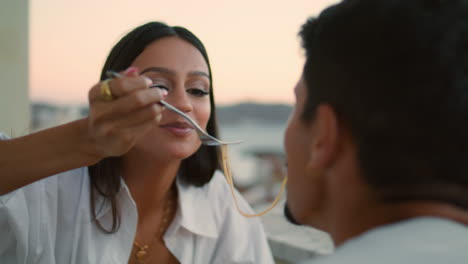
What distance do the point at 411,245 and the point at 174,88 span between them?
0.85 metres

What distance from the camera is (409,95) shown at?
22.0 inches

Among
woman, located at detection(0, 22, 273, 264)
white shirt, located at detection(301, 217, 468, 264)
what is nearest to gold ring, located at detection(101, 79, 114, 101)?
woman, located at detection(0, 22, 273, 264)

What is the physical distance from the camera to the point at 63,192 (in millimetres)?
1223

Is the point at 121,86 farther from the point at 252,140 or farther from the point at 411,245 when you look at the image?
the point at 252,140

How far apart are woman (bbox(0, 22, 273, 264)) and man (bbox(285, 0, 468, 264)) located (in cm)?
39

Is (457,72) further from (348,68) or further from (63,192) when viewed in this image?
(63,192)

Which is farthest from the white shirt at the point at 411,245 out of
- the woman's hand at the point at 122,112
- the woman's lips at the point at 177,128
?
the woman's lips at the point at 177,128

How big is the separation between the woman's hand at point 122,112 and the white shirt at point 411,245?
1.46 feet

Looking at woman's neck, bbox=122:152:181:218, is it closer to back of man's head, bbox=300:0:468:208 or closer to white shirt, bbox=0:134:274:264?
white shirt, bbox=0:134:274:264

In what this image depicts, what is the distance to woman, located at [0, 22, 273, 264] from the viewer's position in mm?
833

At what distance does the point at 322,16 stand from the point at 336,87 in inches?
6.9

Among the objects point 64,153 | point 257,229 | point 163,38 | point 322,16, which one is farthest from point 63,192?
point 322,16

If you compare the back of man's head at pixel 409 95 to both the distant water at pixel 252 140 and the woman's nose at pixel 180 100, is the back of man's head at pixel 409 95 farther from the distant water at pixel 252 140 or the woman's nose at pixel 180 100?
the distant water at pixel 252 140

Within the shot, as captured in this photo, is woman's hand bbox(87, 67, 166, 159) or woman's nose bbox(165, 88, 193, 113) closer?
woman's hand bbox(87, 67, 166, 159)
